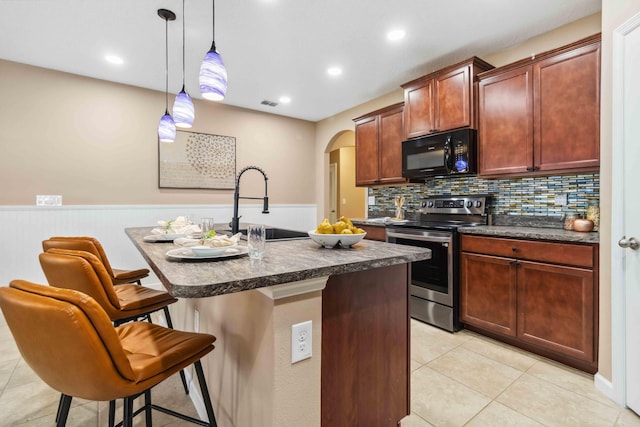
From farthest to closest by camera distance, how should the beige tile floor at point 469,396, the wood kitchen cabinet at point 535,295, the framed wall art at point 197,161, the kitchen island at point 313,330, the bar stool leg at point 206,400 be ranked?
1. the framed wall art at point 197,161
2. the wood kitchen cabinet at point 535,295
3. the beige tile floor at point 469,396
4. the bar stool leg at point 206,400
5. the kitchen island at point 313,330

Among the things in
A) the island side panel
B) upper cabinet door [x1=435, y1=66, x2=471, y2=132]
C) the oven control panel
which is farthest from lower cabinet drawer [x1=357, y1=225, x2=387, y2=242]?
the island side panel

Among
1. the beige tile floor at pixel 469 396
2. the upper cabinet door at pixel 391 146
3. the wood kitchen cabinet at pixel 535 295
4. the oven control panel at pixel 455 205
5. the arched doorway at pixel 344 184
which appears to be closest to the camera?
the beige tile floor at pixel 469 396

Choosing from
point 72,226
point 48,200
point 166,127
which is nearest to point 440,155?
point 166,127

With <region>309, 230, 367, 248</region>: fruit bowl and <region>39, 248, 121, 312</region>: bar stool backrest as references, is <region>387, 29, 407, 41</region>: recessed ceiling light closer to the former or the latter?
<region>309, 230, 367, 248</region>: fruit bowl

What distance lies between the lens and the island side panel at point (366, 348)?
3.87ft

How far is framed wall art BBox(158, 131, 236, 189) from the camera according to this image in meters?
4.18

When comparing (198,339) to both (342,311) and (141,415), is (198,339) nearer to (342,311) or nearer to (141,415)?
(342,311)

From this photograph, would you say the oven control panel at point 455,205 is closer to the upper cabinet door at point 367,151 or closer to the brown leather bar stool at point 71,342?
the upper cabinet door at point 367,151

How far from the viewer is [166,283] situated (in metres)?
0.85

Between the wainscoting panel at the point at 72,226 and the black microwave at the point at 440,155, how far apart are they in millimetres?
2484

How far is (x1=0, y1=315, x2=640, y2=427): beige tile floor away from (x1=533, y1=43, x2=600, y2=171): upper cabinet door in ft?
4.90

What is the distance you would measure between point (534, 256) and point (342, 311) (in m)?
1.77

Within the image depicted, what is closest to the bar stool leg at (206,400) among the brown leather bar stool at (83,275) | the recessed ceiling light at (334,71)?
the brown leather bar stool at (83,275)

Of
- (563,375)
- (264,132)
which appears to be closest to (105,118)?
(264,132)
